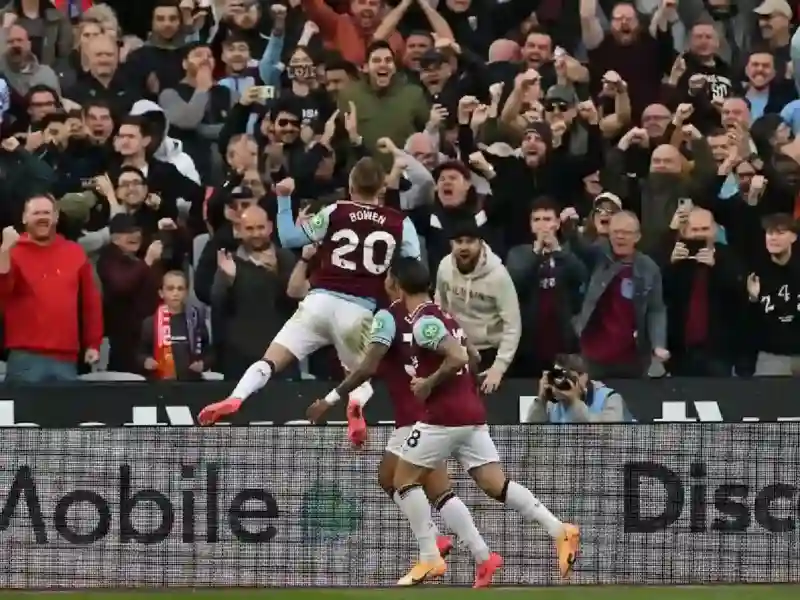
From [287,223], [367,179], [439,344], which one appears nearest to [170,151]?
[287,223]

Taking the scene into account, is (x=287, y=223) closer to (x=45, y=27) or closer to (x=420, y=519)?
(x=420, y=519)

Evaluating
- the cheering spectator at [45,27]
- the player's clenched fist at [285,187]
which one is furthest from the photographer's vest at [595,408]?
the cheering spectator at [45,27]

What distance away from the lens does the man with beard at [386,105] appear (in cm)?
1599

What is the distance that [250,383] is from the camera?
12.5 metres

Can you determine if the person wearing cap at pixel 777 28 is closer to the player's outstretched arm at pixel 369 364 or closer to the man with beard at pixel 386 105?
the man with beard at pixel 386 105

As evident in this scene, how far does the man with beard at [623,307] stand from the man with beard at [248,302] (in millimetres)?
2278

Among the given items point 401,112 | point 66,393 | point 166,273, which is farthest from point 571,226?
point 66,393

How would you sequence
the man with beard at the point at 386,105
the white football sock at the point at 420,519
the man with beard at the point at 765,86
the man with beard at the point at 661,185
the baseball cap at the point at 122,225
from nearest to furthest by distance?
the white football sock at the point at 420,519
the baseball cap at the point at 122,225
the man with beard at the point at 661,185
the man with beard at the point at 386,105
the man with beard at the point at 765,86

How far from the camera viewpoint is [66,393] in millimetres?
13742

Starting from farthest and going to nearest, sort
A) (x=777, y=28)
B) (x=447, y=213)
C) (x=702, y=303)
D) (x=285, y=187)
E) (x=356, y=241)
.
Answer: (x=777, y=28) → (x=447, y=213) → (x=702, y=303) → (x=285, y=187) → (x=356, y=241)

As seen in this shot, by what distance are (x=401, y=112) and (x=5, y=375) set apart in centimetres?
400

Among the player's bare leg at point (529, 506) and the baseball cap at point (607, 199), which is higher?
the baseball cap at point (607, 199)

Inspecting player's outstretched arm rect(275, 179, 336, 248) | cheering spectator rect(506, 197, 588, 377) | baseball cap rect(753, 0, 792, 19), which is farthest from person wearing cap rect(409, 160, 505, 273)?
baseball cap rect(753, 0, 792, 19)

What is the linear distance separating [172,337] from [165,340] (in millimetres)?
57
